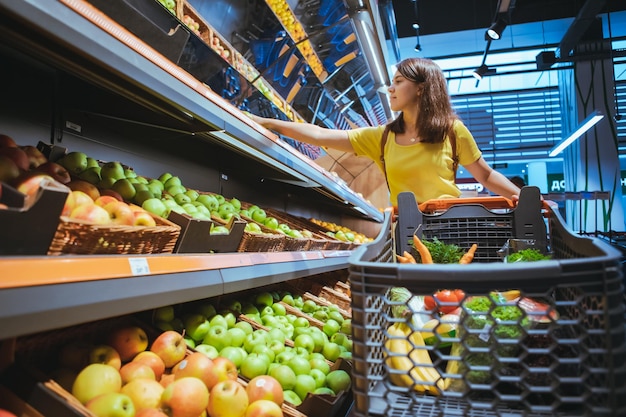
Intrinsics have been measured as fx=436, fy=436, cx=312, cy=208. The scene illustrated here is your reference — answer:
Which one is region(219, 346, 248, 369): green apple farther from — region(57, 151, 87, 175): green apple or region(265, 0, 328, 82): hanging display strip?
region(265, 0, 328, 82): hanging display strip

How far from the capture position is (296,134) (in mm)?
2287

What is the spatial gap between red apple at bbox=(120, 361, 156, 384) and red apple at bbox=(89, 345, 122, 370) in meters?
0.03

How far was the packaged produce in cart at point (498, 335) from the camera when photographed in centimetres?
63

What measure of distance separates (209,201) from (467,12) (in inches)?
308

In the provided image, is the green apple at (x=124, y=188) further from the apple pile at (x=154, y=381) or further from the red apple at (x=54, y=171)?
the apple pile at (x=154, y=381)

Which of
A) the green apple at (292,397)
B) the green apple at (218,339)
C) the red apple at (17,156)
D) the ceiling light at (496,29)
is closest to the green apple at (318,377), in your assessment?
the green apple at (292,397)

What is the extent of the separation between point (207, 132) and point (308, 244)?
822 mm

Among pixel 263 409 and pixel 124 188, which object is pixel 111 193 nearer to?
pixel 124 188

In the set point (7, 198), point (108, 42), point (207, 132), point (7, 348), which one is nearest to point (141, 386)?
point (7, 348)

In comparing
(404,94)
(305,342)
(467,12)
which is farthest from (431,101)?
(467,12)

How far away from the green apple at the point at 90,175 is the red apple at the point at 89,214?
0.40 meters

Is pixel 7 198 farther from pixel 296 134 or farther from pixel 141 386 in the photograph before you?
pixel 296 134

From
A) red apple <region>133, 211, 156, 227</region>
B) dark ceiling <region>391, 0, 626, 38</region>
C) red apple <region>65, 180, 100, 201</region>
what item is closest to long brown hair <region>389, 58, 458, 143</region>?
red apple <region>133, 211, 156, 227</region>

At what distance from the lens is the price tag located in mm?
996
